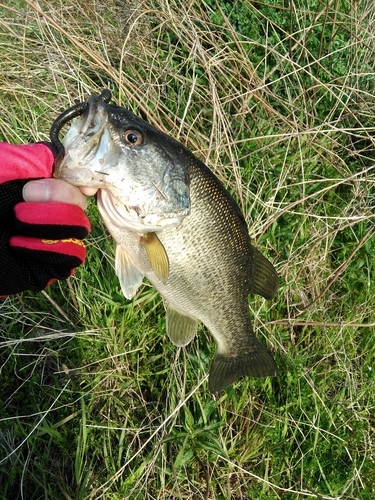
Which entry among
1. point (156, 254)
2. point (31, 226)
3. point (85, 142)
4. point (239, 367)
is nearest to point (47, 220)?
point (31, 226)

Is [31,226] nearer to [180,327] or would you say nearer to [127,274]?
[127,274]

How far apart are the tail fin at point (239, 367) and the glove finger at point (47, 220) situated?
3.61ft

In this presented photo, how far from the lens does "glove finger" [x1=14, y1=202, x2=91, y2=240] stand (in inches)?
67.6

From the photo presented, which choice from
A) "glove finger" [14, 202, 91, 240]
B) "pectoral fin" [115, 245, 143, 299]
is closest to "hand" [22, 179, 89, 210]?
"glove finger" [14, 202, 91, 240]

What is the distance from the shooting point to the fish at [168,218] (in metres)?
1.78

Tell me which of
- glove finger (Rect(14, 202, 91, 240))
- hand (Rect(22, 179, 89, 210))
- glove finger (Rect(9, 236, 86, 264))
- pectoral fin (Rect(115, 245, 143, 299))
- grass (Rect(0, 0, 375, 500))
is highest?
hand (Rect(22, 179, 89, 210))

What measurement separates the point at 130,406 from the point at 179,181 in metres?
1.57

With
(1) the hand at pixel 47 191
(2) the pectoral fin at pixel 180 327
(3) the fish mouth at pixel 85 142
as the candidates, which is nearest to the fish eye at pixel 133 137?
(3) the fish mouth at pixel 85 142

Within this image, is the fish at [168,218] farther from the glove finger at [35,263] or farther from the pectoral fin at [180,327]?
the glove finger at [35,263]

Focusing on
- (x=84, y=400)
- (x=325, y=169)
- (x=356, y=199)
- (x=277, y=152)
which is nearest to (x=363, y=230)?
(x=356, y=199)

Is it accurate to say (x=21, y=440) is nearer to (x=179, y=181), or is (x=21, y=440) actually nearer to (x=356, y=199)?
(x=179, y=181)

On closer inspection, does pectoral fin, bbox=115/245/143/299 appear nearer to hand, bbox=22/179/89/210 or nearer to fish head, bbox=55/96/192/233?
fish head, bbox=55/96/192/233

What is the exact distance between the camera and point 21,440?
9.27ft

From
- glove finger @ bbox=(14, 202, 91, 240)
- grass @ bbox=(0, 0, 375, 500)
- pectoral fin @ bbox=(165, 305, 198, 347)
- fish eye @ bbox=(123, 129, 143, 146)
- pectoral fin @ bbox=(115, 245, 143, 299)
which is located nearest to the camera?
glove finger @ bbox=(14, 202, 91, 240)
